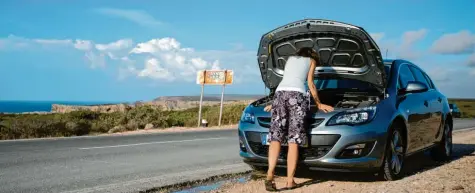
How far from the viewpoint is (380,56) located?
21.6ft

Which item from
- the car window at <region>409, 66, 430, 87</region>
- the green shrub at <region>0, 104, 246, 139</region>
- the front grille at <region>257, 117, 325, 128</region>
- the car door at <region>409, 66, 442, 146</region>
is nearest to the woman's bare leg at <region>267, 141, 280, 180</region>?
the front grille at <region>257, 117, 325, 128</region>

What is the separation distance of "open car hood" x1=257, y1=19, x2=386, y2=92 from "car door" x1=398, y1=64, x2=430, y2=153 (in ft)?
1.90

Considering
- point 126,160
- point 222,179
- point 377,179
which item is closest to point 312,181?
point 377,179

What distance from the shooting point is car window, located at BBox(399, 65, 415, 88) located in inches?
295

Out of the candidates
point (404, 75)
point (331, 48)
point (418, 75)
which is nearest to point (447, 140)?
point (418, 75)

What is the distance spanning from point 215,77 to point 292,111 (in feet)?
63.6

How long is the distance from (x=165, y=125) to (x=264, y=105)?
16931mm

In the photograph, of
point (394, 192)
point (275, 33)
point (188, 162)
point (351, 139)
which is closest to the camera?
point (394, 192)

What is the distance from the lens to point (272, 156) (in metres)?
5.96

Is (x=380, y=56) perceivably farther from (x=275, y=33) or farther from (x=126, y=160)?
(x=126, y=160)

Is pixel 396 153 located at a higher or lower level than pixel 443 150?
higher

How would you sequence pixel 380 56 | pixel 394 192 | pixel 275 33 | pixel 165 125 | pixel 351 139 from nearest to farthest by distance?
pixel 394 192 → pixel 351 139 → pixel 380 56 → pixel 275 33 → pixel 165 125

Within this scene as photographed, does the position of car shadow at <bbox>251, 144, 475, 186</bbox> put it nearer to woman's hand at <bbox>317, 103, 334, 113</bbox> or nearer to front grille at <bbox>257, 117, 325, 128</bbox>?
front grille at <bbox>257, 117, 325, 128</bbox>

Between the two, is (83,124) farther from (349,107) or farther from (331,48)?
(349,107)
